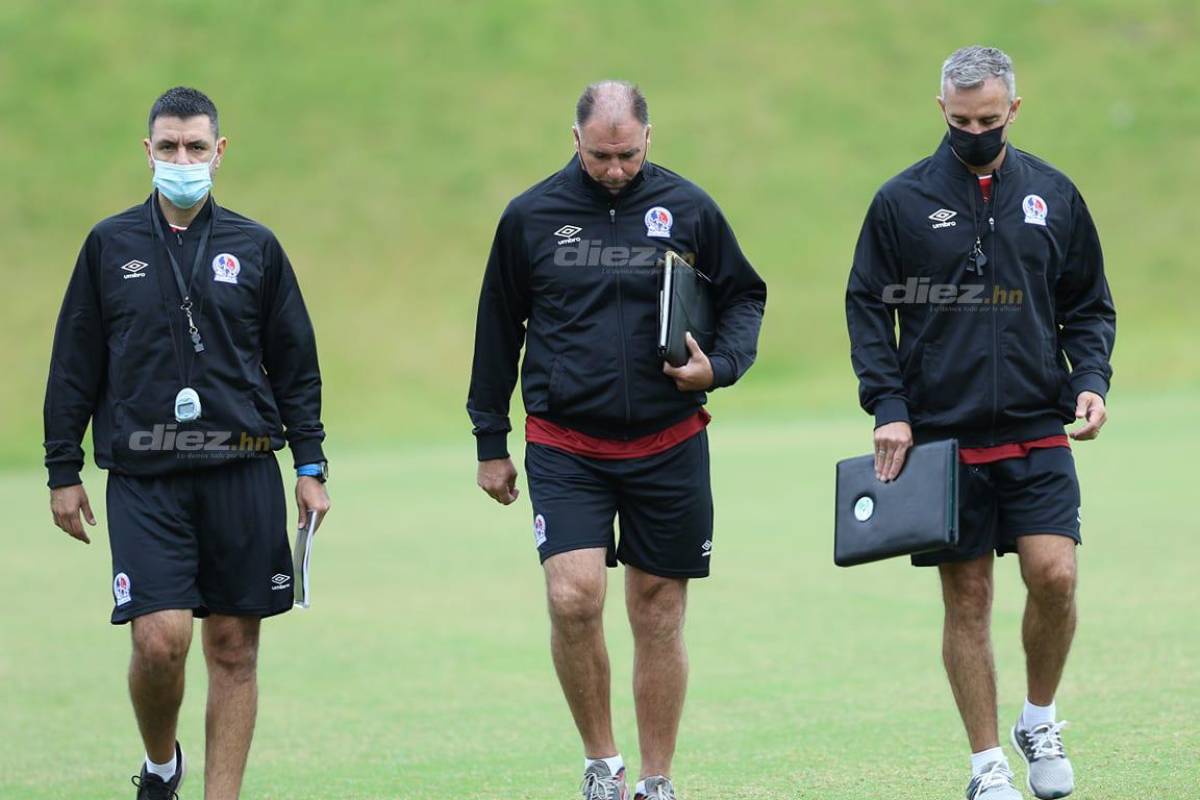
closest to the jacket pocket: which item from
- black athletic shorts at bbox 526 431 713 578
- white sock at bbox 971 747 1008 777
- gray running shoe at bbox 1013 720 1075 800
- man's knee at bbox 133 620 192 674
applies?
black athletic shorts at bbox 526 431 713 578

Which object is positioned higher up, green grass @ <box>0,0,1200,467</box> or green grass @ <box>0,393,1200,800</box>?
green grass @ <box>0,0,1200,467</box>

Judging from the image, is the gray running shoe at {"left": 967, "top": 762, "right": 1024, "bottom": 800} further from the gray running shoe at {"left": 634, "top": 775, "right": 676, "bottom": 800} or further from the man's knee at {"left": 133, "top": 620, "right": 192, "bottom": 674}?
the man's knee at {"left": 133, "top": 620, "right": 192, "bottom": 674}

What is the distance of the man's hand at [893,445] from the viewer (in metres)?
6.14

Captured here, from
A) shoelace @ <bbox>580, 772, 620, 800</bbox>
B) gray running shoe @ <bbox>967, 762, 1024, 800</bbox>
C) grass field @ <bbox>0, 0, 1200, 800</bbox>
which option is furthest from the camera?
grass field @ <bbox>0, 0, 1200, 800</bbox>

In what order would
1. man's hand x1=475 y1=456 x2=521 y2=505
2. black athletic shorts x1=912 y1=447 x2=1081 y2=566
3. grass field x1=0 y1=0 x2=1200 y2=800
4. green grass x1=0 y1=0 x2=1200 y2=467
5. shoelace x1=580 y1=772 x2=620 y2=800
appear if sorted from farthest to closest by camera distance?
green grass x1=0 y1=0 x2=1200 y2=467, grass field x1=0 y1=0 x2=1200 y2=800, man's hand x1=475 y1=456 x2=521 y2=505, black athletic shorts x1=912 y1=447 x2=1081 y2=566, shoelace x1=580 y1=772 x2=620 y2=800

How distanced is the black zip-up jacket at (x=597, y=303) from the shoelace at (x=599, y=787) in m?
1.16

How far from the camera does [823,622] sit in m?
10.8

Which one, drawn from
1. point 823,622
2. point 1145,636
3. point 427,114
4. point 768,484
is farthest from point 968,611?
point 427,114

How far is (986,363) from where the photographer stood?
6133 millimetres

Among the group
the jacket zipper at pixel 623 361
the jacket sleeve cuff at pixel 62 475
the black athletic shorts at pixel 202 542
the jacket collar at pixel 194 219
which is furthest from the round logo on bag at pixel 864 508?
the jacket sleeve cuff at pixel 62 475

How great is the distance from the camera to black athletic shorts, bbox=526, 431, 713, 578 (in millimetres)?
6289

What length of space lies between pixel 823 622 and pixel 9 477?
58.2ft

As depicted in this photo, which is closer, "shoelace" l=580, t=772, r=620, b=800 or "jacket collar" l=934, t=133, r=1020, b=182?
"shoelace" l=580, t=772, r=620, b=800

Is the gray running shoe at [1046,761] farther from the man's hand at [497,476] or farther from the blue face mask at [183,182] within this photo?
the blue face mask at [183,182]
